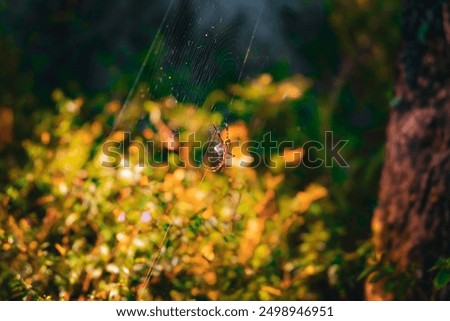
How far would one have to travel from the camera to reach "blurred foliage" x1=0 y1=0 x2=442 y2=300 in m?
2.31

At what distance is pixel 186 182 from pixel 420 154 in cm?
98

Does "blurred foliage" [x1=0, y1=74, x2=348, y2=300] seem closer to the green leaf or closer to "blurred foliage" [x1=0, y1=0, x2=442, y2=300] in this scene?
"blurred foliage" [x1=0, y1=0, x2=442, y2=300]

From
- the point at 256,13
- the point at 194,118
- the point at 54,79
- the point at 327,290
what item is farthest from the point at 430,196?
the point at 54,79

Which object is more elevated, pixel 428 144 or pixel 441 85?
pixel 441 85

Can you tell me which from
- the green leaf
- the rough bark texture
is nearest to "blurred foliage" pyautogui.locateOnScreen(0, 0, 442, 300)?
the green leaf

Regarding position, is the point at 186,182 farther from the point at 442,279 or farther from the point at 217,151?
the point at 442,279

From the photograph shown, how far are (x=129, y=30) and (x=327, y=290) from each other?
298cm

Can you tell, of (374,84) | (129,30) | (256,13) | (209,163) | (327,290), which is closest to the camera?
(209,163)

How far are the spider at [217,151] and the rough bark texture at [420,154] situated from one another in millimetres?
736

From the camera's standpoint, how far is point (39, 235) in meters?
2.54

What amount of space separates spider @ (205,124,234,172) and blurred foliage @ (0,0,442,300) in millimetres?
76

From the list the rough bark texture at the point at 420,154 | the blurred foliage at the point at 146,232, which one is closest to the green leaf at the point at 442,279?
the rough bark texture at the point at 420,154

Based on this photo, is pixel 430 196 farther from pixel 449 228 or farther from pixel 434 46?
pixel 434 46

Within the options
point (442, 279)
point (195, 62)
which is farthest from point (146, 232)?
point (442, 279)
